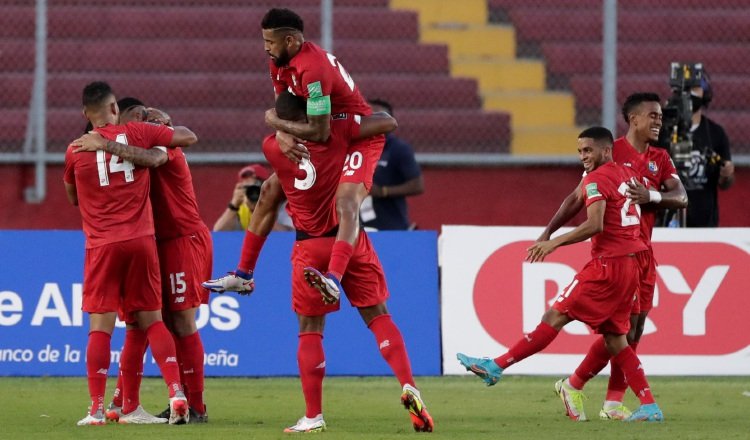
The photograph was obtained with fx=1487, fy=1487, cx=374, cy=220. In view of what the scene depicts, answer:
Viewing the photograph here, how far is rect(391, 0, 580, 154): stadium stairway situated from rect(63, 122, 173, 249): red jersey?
276 inches

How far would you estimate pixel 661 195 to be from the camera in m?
8.88

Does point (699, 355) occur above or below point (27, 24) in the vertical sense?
below

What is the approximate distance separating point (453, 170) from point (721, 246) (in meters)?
3.68

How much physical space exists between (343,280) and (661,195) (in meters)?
2.16

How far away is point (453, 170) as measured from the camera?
48.2 ft

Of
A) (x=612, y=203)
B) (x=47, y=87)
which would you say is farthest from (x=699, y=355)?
(x=47, y=87)

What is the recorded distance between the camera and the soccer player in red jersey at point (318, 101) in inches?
298

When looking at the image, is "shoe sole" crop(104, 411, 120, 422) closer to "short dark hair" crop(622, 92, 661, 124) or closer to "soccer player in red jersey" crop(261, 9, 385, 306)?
"soccer player in red jersey" crop(261, 9, 385, 306)

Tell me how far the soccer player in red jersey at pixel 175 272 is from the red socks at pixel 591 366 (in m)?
2.22

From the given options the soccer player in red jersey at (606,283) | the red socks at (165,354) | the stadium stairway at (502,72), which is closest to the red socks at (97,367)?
the red socks at (165,354)

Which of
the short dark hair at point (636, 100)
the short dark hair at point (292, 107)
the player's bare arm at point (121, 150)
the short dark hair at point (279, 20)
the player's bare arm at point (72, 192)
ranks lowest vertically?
the player's bare arm at point (72, 192)

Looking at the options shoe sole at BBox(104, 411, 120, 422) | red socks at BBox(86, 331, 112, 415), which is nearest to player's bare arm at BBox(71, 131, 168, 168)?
red socks at BBox(86, 331, 112, 415)

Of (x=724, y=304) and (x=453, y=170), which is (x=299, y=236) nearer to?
(x=724, y=304)

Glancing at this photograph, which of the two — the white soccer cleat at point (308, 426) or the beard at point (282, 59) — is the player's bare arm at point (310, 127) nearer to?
the beard at point (282, 59)
